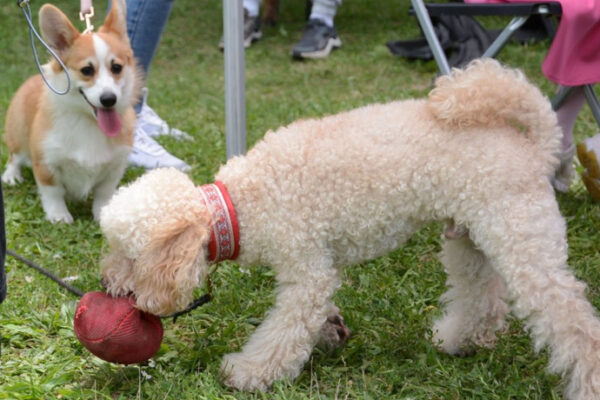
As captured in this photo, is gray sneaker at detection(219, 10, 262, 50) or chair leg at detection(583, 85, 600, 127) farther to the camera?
gray sneaker at detection(219, 10, 262, 50)

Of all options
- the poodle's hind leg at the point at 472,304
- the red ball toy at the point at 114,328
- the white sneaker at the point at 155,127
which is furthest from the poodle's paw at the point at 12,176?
the poodle's hind leg at the point at 472,304

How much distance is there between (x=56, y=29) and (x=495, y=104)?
1.89 m

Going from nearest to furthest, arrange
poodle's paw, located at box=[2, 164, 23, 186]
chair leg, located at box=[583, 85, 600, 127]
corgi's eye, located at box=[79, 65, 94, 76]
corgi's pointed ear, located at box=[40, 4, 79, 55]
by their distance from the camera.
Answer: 1. chair leg, located at box=[583, 85, 600, 127]
2. corgi's pointed ear, located at box=[40, 4, 79, 55]
3. corgi's eye, located at box=[79, 65, 94, 76]
4. poodle's paw, located at box=[2, 164, 23, 186]

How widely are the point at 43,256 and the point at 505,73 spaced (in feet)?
6.38

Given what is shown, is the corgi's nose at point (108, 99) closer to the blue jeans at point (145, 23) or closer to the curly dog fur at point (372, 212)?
the blue jeans at point (145, 23)

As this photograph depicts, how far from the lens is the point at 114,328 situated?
1.96 m

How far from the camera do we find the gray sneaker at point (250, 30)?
22.2ft

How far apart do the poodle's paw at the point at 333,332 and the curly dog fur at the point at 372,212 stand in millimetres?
150

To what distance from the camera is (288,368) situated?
80.9 inches

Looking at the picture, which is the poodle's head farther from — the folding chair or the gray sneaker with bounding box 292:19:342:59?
the gray sneaker with bounding box 292:19:342:59

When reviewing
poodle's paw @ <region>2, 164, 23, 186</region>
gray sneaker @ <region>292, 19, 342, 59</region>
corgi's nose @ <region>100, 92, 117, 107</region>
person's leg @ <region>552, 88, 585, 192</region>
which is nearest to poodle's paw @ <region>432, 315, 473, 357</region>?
person's leg @ <region>552, 88, 585, 192</region>

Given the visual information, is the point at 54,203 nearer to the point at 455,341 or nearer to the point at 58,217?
the point at 58,217

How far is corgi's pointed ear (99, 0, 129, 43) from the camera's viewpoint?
3.11 metres

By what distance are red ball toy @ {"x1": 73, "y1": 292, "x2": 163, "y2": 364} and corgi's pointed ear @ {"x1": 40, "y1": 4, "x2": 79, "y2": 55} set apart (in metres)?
1.40
